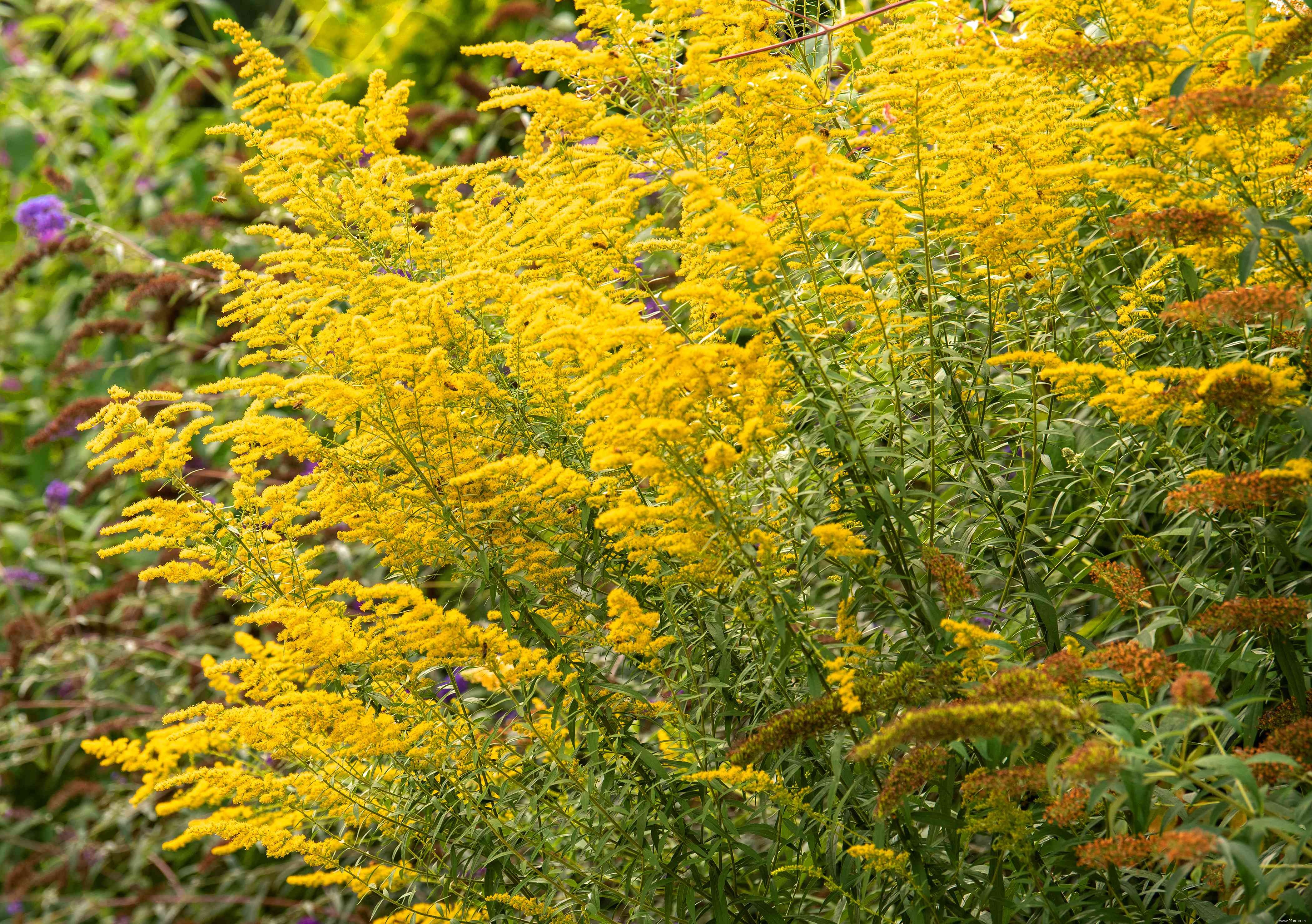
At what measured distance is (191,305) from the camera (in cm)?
663

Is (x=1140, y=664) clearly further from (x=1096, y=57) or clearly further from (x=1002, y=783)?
(x=1096, y=57)

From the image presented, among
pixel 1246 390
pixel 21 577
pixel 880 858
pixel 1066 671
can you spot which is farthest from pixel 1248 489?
pixel 21 577

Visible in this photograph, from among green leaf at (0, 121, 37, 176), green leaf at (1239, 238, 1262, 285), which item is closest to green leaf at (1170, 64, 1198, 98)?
green leaf at (1239, 238, 1262, 285)

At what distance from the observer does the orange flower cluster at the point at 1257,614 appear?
1994mm

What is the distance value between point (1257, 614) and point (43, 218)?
232 inches

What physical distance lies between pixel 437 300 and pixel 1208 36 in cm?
192

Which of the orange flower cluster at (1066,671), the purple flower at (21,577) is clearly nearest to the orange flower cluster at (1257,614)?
the orange flower cluster at (1066,671)

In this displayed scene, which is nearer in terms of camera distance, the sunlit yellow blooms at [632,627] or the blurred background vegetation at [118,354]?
the sunlit yellow blooms at [632,627]

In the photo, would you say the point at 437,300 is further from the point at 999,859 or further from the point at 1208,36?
the point at 1208,36

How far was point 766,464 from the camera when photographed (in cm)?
275

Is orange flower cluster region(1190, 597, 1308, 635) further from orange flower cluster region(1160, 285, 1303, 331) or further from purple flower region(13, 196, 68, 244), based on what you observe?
purple flower region(13, 196, 68, 244)

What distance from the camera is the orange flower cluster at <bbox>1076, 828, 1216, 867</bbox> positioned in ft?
5.39

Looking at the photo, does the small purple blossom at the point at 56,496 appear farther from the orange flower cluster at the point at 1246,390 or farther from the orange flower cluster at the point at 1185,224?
the orange flower cluster at the point at 1246,390

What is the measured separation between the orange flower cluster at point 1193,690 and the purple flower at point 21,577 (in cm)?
627
